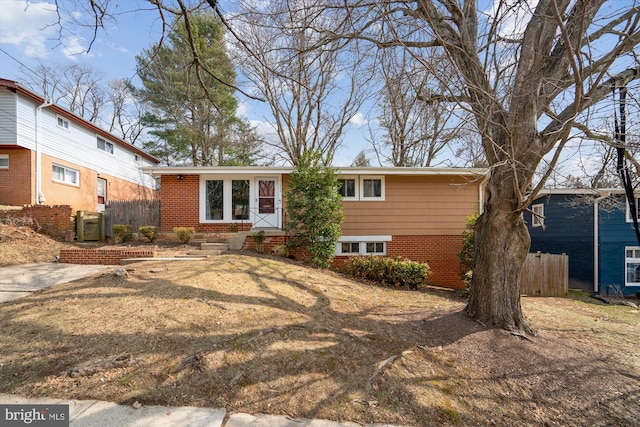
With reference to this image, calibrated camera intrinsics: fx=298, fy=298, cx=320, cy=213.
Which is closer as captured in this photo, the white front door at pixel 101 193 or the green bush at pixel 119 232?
the green bush at pixel 119 232

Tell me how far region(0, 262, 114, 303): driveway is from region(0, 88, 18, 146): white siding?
25.2 feet

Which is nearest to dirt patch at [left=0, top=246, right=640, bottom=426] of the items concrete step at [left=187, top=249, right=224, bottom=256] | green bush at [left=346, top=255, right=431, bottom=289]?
concrete step at [left=187, top=249, right=224, bottom=256]

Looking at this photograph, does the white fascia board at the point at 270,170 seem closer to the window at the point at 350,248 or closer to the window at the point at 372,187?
the window at the point at 372,187

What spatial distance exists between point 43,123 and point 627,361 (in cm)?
1956

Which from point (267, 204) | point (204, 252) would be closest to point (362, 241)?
point (267, 204)

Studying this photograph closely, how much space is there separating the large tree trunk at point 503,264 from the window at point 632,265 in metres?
12.8

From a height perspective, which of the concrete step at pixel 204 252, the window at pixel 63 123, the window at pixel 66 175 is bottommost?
the concrete step at pixel 204 252

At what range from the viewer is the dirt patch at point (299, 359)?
106 inches

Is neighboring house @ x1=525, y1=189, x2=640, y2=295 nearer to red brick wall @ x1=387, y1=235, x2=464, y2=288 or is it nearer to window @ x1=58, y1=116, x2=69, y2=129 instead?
red brick wall @ x1=387, y1=235, x2=464, y2=288

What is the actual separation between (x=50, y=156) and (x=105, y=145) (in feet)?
14.2

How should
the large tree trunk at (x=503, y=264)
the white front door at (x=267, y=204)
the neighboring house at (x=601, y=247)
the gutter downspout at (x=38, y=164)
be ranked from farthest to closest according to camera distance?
the neighboring house at (x=601, y=247)
the gutter downspout at (x=38, y=164)
the white front door at (x=267, y=204)
the large tree trunk at (x=503, y=264)

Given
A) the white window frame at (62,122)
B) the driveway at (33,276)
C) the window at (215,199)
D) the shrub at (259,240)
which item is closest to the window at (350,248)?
the shrub at (259,240)

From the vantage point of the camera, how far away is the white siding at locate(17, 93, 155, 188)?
12.4 metres

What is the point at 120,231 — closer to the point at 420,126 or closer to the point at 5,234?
the point at 5,234
